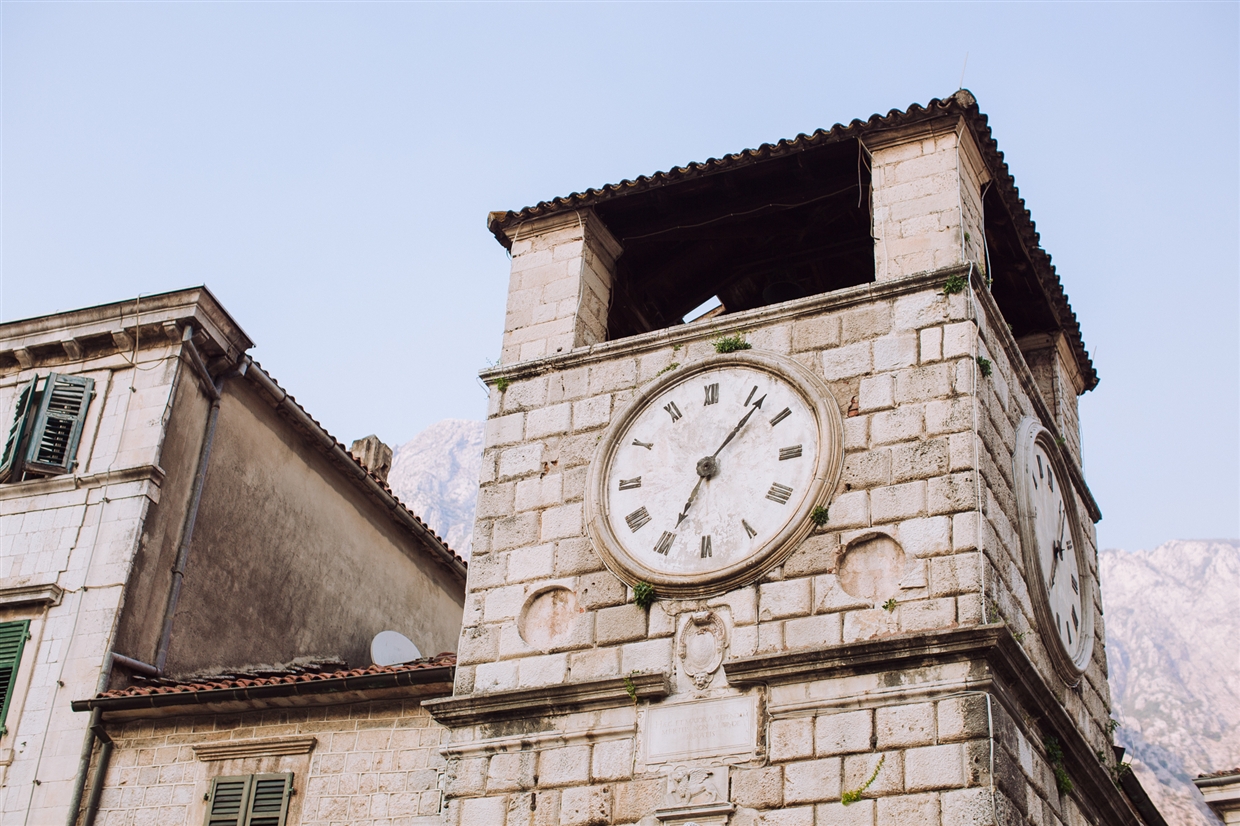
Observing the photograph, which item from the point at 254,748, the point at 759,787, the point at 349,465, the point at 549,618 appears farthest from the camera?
the point at 349,465

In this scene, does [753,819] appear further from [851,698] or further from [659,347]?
[659,347]

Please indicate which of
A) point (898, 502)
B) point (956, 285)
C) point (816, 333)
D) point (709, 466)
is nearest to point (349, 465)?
point (709, 466)

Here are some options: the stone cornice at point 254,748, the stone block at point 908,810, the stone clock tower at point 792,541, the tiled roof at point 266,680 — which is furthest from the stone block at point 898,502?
the stone cornice at point 254,748

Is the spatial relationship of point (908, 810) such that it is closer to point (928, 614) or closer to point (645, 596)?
point (928, 614)

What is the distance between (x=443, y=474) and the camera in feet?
530

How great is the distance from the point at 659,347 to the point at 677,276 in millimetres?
2205

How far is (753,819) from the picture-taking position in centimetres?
772

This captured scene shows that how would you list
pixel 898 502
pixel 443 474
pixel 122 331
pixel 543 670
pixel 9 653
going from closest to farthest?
pixel 898 502 → pixel 543 670 → pixel 9 653 → pixel 122 331 → pixel 443 474

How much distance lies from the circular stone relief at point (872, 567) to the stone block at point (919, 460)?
→ 0.42 metres

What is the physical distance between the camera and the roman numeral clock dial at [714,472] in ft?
28.5

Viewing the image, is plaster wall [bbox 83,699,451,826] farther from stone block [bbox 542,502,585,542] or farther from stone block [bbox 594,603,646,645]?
stone block [bbox 594,603,646,645]

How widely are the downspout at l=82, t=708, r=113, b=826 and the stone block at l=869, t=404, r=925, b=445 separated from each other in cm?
694

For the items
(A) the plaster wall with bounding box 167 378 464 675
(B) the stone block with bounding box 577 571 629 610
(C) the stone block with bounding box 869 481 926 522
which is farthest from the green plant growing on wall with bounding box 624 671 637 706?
(A) the plaster wall with bounding box 167 378 464 675

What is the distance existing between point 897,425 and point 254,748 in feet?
18.9
